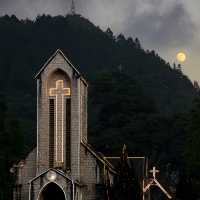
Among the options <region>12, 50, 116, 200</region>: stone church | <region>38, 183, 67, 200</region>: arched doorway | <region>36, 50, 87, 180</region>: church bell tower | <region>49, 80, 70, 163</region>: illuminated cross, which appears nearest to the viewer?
<region>12, 50, 116, 200</region>: stone church

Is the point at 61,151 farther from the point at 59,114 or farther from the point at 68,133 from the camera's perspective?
the point at 59,114

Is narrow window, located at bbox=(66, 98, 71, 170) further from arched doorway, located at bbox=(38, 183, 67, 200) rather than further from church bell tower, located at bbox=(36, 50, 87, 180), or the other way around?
arched doorway, located at bbox=(38, 183, 67, 200)

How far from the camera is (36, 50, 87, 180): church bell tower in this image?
45.2 metres

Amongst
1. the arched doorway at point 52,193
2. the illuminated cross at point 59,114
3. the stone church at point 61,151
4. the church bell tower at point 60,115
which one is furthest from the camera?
the illuminated cross at point 59,114

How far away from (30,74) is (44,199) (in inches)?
5897

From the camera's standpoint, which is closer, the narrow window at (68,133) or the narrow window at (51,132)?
the narrow window at (68,133)

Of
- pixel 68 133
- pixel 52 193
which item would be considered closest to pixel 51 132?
pixel 68 133

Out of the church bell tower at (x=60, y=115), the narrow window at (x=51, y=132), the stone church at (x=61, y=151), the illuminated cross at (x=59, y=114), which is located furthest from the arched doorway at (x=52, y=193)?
the illuminated cross at (x=59, y=114)

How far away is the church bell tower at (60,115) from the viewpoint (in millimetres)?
45219

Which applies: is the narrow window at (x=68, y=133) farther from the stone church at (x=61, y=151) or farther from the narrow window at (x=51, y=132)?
the narrow window at (x=51, y=132)

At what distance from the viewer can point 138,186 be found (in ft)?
134

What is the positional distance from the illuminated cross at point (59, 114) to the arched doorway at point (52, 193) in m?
1.56

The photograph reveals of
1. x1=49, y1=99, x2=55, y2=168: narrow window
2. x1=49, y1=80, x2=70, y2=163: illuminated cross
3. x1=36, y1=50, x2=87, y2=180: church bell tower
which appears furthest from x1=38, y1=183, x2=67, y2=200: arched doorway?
x1=49, y1=80, x2=70, y2=163: illuminated cross

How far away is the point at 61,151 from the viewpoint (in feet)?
149
